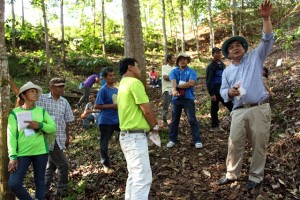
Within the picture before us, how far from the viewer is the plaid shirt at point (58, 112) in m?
5.18

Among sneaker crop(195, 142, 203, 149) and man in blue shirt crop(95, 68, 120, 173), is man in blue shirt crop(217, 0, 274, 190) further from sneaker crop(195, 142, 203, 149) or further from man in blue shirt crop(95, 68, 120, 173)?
man in blue shirt crop(95, 68, 120, 173)

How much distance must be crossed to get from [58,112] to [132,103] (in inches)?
79.1

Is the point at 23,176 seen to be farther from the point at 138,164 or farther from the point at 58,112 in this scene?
the point at 138,164

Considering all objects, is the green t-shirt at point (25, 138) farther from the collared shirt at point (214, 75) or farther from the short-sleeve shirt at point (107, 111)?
the collared shirt at point (214, 75)

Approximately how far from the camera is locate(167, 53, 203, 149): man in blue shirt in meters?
6.08

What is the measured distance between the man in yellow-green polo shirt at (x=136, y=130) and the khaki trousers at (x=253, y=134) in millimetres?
1337

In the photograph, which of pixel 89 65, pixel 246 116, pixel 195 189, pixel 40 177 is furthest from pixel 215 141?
pixel 89 65

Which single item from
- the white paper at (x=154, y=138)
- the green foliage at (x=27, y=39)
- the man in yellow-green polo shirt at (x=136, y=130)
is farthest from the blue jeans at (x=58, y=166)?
the green foliage at (x=27, y=39)

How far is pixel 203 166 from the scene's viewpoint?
556 centimetres

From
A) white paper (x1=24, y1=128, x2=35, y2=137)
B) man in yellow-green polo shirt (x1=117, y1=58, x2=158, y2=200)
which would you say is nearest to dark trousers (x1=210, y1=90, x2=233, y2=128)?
man in yellow-green polo shirt (x1=117, y1=58, x2=158, y2=200)

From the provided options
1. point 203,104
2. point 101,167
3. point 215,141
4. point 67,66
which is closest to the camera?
point 101,167

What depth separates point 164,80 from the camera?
8117mm

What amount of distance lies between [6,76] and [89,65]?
14.8 meters

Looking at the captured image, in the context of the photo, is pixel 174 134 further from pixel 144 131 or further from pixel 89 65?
pixel 89 65
